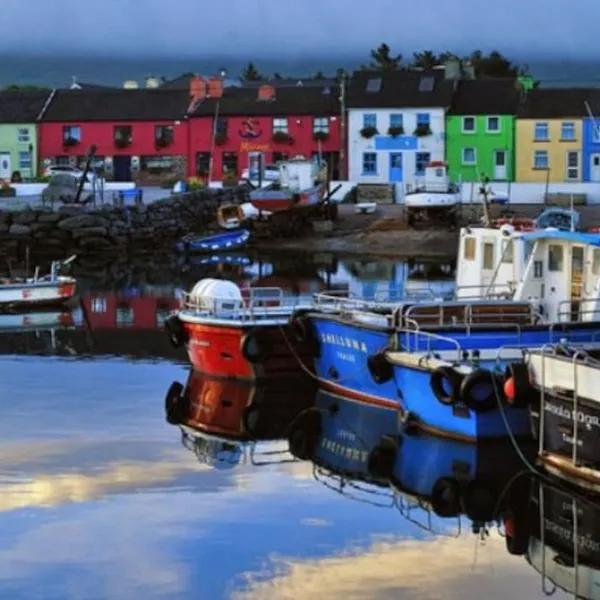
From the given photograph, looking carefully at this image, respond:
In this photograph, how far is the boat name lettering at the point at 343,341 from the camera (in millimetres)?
21500

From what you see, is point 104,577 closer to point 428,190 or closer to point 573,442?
point 573,442

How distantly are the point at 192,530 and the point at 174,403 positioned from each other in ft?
27.6

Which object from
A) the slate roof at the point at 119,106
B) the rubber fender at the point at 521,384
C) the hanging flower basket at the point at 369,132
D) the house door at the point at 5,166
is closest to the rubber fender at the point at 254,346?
the rubber fender at the point at 521,384

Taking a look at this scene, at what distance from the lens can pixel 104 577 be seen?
13383 millimetres

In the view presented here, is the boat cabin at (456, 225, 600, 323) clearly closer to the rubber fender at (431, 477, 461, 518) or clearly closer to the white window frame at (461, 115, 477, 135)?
the rubber fender at (431, 477, 461, 518)

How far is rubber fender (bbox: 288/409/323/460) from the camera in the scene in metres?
19.7

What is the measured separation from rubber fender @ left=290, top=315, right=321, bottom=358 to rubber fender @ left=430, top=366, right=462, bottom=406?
4.68 metres

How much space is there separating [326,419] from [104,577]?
8.64m

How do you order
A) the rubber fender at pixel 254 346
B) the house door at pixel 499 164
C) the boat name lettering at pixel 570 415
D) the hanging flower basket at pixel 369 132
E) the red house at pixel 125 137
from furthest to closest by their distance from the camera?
1. the red house at pixel 125 137
2. the hanging flower basket at pixel 369 132
3. the house door at pixel 499 164
4. the rubber fender at pixel 254 346
5. the boat name lettering at pixel 570 415

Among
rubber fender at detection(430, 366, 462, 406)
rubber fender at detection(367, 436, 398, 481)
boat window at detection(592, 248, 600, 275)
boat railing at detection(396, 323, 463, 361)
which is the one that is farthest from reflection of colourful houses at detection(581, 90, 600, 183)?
rubber fender at detection(430, 366, 462, 406)

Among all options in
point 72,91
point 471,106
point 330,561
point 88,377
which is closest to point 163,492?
point 330,561

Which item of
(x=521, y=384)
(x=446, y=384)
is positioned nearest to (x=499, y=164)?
(x=446, y=384)

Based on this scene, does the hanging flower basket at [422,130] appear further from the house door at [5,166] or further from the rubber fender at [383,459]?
the rubber fender at [383,459]

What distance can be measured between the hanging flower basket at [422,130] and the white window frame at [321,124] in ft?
16.9
